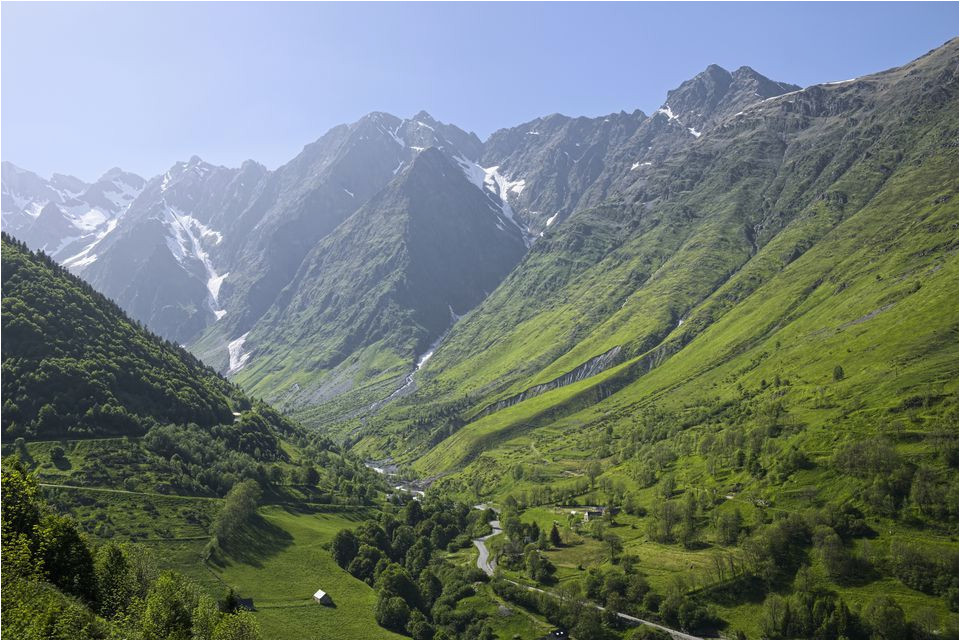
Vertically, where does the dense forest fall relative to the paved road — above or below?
above

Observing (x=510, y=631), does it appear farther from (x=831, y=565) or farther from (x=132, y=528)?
(x=132, y=528)

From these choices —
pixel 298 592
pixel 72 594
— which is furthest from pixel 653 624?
pixel 72 594

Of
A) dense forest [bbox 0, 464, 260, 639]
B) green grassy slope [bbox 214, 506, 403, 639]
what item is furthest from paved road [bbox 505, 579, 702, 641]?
dense forest [bbox 0, 464, 260, 639]

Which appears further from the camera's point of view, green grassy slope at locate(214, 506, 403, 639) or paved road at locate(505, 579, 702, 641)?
paved road at locate(505, 579, 702, 641)

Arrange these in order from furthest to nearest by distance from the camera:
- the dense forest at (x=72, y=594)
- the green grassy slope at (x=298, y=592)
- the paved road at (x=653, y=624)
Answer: the paved road at (x=653, y=624)
the green grassy slope at (x=298, y=592)
the dense forest at (x=72, y=594)

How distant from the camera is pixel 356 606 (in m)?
174

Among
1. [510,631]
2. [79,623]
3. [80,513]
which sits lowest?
[510,631]

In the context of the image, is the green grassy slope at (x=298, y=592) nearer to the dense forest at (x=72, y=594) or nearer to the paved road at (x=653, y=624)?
the dense forest at (x=72, y=594)

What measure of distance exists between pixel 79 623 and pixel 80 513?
123169 millimetres

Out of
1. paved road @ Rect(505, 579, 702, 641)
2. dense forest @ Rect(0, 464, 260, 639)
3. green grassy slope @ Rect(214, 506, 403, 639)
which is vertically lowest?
green grassy slope @ Rect(214, 506, 403, 639)

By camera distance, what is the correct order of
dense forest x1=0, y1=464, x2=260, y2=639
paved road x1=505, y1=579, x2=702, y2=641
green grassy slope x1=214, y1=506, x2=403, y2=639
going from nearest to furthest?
dense forest x1=0, y1=464, x2=260, y2=639
green grassy slope x1=214, y1=506, x2=403, y2=639
paved road x1=505, y1=579, x2=702, y2=641

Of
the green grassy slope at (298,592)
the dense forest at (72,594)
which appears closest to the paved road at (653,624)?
the green grassy slope at (298,592)

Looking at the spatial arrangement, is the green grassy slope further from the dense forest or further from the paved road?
the paved road

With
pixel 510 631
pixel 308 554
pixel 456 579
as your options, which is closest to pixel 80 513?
pixel 308 554
